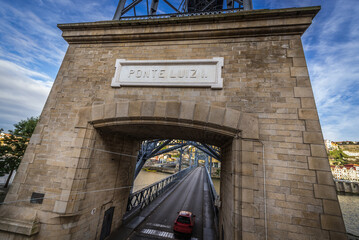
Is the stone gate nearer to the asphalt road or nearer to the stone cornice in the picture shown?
the stone cornice

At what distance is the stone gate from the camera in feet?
10.3

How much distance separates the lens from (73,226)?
13.0 feet

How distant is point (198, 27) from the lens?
4.42 metres

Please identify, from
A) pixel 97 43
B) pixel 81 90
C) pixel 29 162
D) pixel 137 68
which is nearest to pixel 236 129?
pixel 137 68

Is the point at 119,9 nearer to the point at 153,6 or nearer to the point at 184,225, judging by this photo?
the point at 153,6

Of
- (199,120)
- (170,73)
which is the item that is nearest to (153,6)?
(170,73)

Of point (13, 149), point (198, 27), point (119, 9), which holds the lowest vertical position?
point (13, 149)

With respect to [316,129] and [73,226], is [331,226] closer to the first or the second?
[316,129]

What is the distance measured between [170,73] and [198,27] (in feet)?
5.30

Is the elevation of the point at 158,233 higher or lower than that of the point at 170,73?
lower

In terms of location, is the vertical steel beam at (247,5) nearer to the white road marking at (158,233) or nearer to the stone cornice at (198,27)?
the stone cornice at (198,27)

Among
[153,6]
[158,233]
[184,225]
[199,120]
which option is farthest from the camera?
[158,233]

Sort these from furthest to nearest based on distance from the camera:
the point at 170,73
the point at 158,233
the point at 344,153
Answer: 1. the point at 344,153
2. the point at 158,233
3. the point at 170,73

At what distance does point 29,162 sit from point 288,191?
6.64 meters
